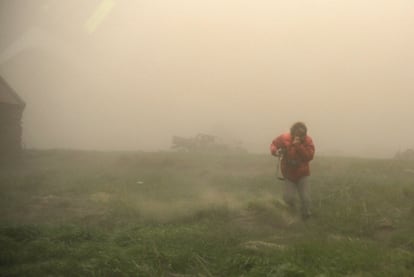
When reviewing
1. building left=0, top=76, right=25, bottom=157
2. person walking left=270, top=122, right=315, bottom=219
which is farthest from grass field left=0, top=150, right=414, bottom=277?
building left=0, top=76, right=25, bottom=157

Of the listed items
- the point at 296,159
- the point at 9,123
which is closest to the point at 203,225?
the point at 296,159

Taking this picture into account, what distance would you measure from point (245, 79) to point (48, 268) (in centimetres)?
8137

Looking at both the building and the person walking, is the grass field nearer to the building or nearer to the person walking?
the person walking

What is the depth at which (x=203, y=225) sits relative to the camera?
10938mm

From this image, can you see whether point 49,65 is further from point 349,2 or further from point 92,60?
point 349,2

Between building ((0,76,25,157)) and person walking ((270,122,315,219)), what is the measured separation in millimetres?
22293

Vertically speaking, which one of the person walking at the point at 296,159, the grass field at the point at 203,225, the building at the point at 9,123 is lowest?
the grass field at the point at 203,225

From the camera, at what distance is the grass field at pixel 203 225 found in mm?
7547

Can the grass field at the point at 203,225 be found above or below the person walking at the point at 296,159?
below

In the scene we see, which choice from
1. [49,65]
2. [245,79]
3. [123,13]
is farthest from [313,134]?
[123,13]

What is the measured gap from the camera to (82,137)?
69.2 m

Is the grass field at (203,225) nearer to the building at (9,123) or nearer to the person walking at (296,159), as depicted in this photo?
the person walking at (296,159)

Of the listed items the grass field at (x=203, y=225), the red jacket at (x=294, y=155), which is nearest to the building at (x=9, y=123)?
the grass field at (x=203, y=225)

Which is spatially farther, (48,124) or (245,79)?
(245,79)
